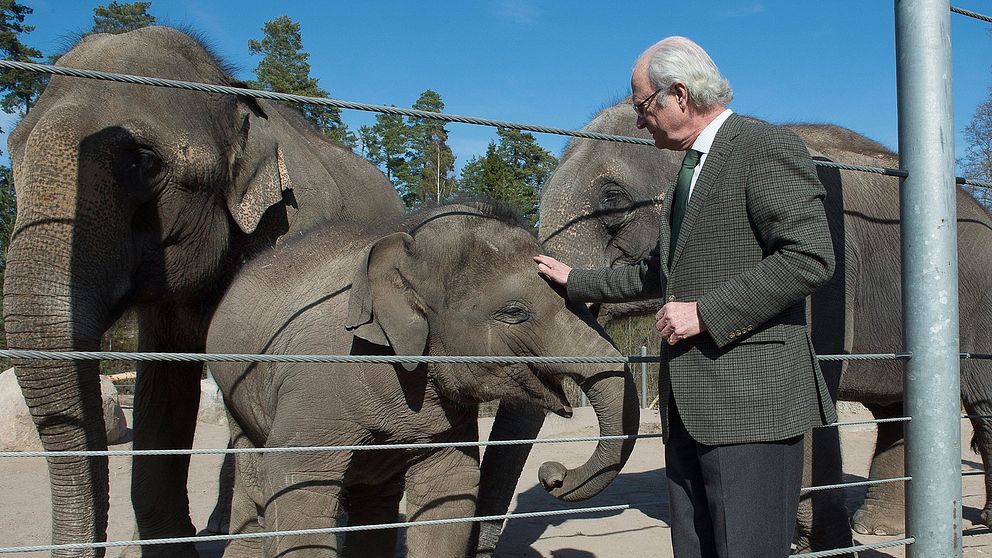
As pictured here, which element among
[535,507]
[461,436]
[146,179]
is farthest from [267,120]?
[535,507]

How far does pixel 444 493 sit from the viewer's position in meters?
3.44

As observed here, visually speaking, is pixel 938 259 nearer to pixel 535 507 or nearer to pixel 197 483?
pixel 535 507

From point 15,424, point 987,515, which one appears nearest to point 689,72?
point 987,515

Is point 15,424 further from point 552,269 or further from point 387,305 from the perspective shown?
point 552,269

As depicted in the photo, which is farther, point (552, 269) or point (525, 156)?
point (525, 156)

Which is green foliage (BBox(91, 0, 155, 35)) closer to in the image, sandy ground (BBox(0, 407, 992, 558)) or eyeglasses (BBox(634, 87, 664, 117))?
sandy ground (BBox(0, 407, 992, 558))

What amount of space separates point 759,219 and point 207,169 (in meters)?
2.98

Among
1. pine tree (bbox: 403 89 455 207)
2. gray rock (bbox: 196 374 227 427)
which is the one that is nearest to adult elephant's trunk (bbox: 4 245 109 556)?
gray rock (bbox: 196 374 227 427)

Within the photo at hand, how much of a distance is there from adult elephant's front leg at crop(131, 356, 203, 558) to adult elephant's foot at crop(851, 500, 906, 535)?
13.6 ft

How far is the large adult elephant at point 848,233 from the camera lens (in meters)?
4.43

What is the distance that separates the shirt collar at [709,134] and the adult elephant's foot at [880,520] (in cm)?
471

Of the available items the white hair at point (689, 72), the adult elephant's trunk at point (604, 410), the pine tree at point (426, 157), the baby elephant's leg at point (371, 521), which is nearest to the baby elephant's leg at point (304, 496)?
the baby elephant's leg at point (371, 521)

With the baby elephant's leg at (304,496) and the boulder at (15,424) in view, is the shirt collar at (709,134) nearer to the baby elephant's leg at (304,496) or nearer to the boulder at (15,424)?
the baby elephant's leg at (304,496)

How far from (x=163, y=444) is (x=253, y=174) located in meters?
1.65
